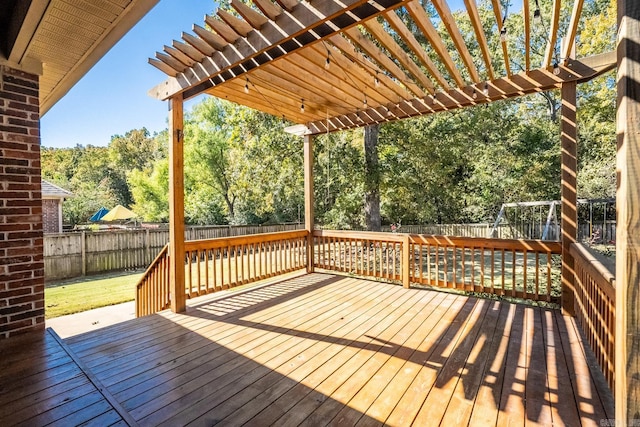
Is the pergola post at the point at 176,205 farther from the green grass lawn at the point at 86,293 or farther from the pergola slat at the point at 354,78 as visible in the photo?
the green grass lawn at the point at 86,293

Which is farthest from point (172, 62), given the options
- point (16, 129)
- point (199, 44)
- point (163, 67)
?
point (16, 129)

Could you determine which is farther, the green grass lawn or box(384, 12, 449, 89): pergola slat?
the green grass lawn

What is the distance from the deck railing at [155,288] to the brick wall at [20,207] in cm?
146

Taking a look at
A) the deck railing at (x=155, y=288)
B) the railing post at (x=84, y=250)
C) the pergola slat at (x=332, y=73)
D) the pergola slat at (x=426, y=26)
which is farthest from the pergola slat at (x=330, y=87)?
the railing post at (x=84, y=250)

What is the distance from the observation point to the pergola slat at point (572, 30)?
8.27ft

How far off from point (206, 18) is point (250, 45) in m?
0.39

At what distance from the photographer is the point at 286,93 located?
165 inches

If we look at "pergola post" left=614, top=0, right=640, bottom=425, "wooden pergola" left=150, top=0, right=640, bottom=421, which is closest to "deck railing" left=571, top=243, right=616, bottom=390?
"wooden pergola" left=150, top=0, right=640, bottom=421

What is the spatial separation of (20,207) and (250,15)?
2470mm

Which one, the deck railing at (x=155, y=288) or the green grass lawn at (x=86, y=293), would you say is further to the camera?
the green grass lawn at (x=86, y=293)

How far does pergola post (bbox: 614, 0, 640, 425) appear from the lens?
3.40ft

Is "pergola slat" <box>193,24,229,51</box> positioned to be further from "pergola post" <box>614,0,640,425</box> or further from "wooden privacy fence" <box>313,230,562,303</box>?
"wooden privacy fence" <box>313,230,562,303</box>

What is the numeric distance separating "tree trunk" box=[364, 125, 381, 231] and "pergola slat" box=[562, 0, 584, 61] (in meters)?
4.61

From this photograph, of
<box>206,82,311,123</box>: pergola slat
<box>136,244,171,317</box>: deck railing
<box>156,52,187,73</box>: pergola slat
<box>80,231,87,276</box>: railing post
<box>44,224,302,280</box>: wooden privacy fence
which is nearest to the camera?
<box>156,52,187,73</box>: pergola slat
